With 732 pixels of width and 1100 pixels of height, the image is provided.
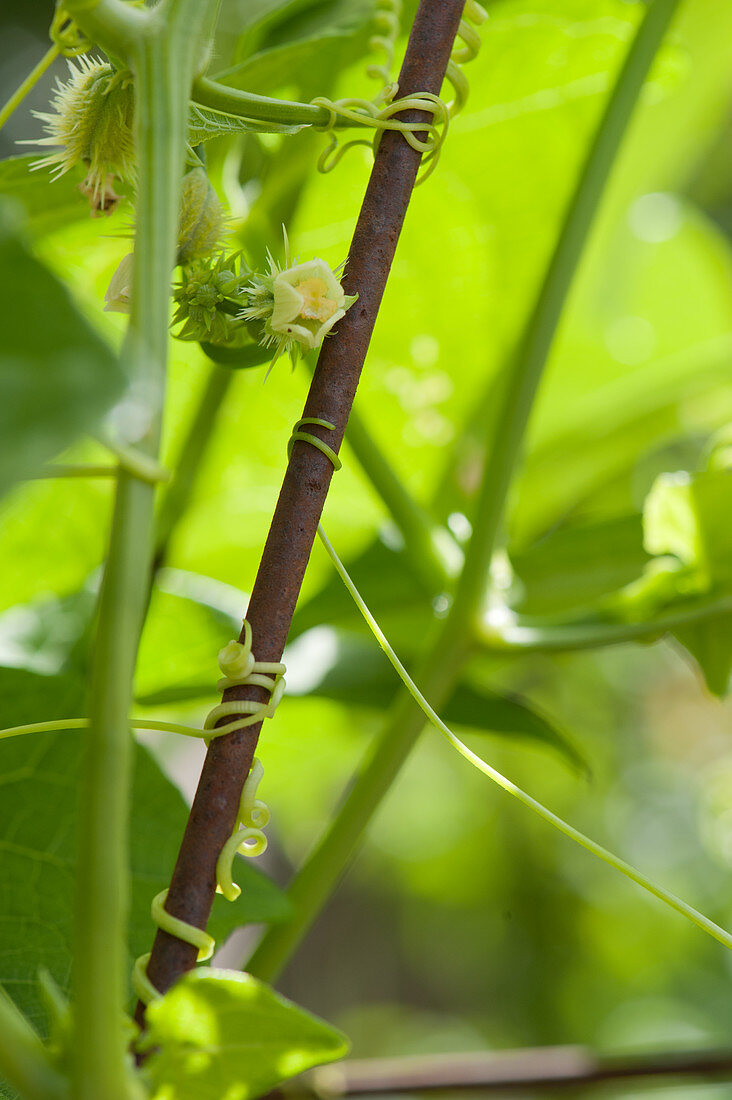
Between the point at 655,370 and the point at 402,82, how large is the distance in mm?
344

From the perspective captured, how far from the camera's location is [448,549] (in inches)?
13.5

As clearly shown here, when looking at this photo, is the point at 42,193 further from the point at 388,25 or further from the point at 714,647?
the point at 714,647

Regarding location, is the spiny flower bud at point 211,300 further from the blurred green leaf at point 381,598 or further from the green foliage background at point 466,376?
the blurred green leaf at point 381,598

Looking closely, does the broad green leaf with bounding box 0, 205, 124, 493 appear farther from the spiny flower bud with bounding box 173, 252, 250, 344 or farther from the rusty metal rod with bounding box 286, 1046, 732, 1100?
the rusty metal rod with bounding box 286, 1046, 732, 1100

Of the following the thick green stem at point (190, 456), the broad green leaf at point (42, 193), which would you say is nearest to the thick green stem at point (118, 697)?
the broad green leaf at point (42, 193)

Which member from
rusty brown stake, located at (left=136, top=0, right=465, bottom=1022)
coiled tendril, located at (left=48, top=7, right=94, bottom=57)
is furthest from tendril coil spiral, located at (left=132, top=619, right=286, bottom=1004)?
coiled tendril, located at (left=48, top=7, right=94, bottom=57)

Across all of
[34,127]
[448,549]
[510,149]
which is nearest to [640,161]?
[510,149]

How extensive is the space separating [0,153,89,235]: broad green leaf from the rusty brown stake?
0.34 feet

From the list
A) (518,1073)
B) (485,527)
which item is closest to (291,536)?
(485,527)

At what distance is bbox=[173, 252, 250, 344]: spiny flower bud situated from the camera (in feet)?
0.56

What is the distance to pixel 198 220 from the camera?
6.9 inches

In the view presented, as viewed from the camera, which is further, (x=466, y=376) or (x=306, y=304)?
(x=466, y=376)

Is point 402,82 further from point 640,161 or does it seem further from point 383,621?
point 640,161

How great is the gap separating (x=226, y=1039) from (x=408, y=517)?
0.21 m
